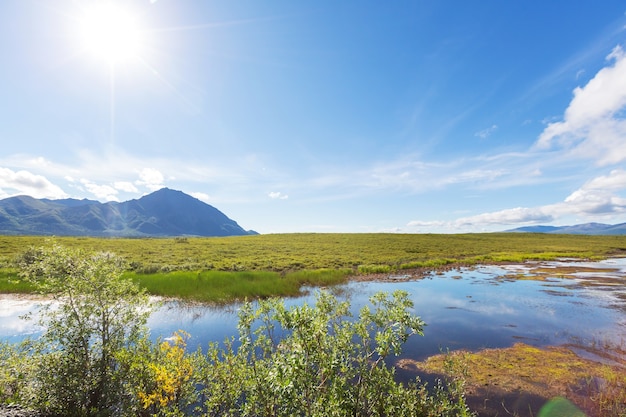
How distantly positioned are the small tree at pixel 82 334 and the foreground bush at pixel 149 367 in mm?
33

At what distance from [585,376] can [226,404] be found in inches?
722

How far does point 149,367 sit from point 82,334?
308 centimetres

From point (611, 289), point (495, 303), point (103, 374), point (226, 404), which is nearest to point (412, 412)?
point (226, 404)

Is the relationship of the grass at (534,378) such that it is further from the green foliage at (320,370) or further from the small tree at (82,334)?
the small tree at (82,334)

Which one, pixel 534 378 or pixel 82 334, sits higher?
pixel 82 334

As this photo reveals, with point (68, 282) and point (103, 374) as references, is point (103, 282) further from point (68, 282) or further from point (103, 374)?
point (103, 374)

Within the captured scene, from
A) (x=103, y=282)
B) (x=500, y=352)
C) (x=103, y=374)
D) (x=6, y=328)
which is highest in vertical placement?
(x=103, y=282)

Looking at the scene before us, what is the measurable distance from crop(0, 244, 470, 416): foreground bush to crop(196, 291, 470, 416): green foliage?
44 mm

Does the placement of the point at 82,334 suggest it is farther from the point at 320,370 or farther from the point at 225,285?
the point at 225,285

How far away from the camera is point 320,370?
8289 millimetres

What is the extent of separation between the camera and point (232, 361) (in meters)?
10.7

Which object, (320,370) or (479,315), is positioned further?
(479,315)

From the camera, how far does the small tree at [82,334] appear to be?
10.2 m

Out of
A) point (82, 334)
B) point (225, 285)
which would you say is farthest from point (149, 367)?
point (225, 285)
